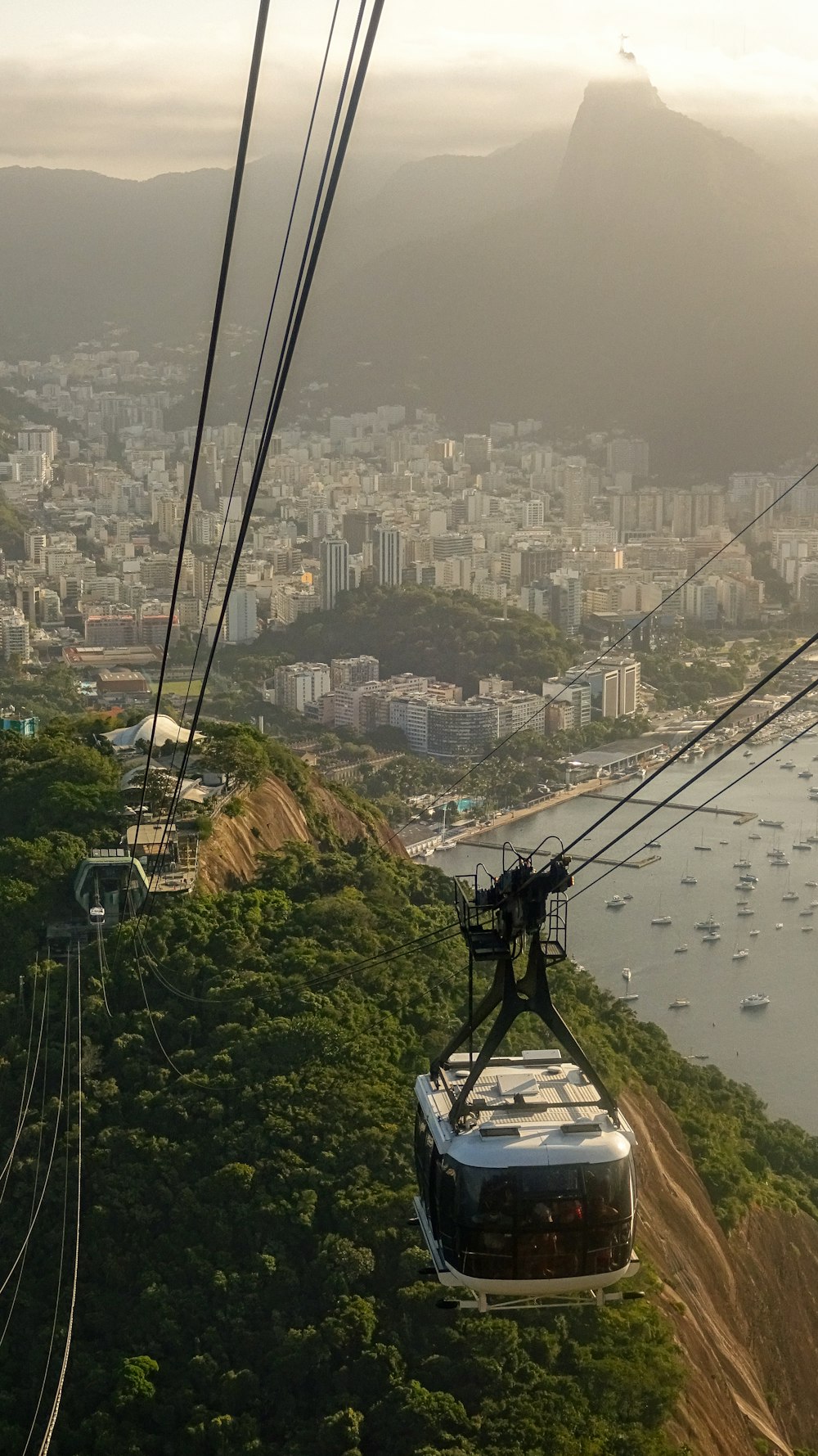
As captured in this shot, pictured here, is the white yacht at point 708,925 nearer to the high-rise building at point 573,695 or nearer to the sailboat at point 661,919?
the sailboat at point 661,919

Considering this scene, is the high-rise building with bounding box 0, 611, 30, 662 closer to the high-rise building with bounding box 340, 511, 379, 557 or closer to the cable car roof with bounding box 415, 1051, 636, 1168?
the high-rise building with bounding box 340, 511, 379, 557

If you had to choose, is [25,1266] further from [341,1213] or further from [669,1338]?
[669,1338]

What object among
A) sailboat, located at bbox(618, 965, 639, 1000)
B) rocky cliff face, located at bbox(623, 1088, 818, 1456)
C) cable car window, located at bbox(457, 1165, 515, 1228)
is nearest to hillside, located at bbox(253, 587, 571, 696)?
sailboat, located at bbox(618, 965, 639, 1000)

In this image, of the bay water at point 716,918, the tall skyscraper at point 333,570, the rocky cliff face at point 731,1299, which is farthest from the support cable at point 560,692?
the rocky cliff face at point 731,1299

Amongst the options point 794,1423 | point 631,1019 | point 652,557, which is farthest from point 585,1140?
point 652,557

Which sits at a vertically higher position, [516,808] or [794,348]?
[794,348]
